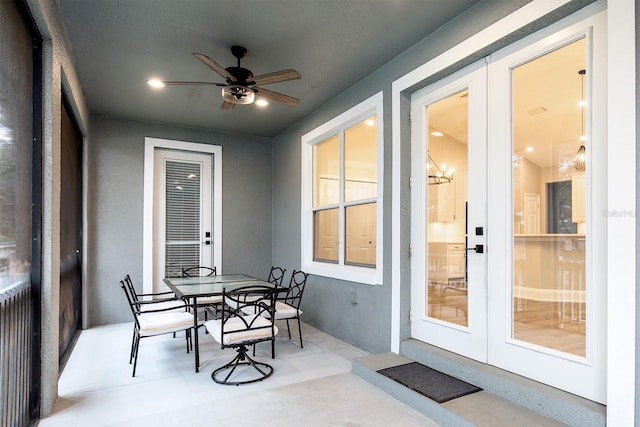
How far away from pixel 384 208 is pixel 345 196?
0.91 m

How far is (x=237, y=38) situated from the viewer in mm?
3082

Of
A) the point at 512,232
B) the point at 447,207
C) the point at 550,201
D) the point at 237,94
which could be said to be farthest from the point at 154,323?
the point at 550,201

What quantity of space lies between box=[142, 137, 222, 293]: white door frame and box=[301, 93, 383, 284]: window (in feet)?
4.81

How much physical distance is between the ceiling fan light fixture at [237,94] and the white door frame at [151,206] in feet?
8.27

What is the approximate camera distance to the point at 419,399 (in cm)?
248

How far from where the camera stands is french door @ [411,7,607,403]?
210cm

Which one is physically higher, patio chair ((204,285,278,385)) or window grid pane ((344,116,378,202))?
window grid pane ((344,116,378,202))

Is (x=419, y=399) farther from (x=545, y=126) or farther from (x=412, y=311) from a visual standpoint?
(x=545, y=126)

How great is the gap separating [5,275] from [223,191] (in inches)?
156

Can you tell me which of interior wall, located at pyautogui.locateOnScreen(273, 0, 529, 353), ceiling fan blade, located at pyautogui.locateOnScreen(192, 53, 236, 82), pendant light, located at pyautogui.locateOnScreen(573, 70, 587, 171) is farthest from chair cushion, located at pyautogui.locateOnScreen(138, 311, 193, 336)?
pendant light, located at pyautogui.locateOnScreen(573, 70, 587, 171)

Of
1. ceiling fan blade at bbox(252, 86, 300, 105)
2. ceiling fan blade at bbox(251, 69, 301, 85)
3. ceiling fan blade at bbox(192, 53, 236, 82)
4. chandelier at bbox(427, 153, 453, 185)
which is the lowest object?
chandelier at bbox(427, 153, 453, 185)

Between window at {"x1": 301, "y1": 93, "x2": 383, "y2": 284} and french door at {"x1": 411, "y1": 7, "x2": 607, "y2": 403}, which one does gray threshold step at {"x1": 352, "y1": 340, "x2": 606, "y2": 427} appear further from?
window at {"x1": 301, "y1": 93, "x2": 383, "y2": 284}

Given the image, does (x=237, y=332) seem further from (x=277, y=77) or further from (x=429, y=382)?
(x=277, y=77)

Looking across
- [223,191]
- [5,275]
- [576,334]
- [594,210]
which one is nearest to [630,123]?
[594,210]
